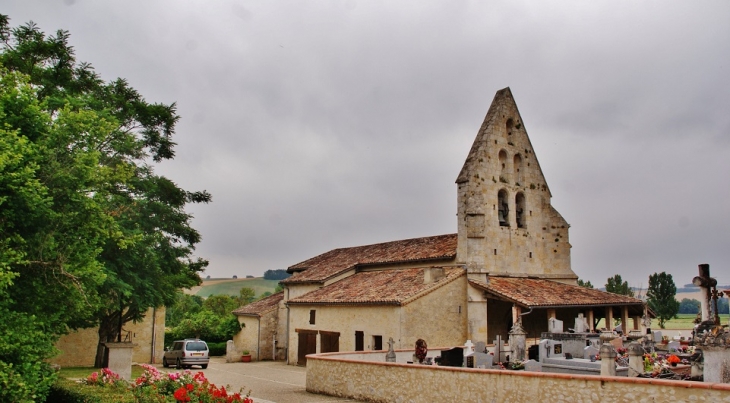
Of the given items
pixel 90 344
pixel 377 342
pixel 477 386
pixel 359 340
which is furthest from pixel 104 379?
pixel 90 344

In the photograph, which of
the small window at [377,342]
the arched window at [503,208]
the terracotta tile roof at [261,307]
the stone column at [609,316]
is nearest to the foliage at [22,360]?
the small window at [377,342]

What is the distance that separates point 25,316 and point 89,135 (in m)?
5.80

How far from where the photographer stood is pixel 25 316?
1448 cm

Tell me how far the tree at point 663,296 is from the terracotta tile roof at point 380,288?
41439 mm

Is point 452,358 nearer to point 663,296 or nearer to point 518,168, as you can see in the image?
point 518,168

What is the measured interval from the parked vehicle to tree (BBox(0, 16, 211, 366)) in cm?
498

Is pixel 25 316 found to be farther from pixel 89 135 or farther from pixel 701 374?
pixel 701 374

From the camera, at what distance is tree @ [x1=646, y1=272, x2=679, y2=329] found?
60.5 meters

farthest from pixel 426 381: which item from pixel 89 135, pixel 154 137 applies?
pixel 154 137

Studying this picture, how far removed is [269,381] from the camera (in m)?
23.9

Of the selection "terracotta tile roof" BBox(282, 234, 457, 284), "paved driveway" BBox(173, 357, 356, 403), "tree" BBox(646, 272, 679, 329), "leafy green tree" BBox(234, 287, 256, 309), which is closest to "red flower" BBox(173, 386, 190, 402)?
"paved driveway" BBox(173, 357, 356, 403)

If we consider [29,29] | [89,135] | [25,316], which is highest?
[29,29]

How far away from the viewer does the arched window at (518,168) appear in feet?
112

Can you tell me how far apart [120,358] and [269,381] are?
6.59 m
